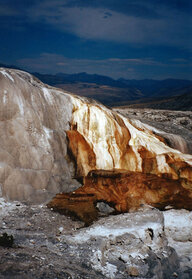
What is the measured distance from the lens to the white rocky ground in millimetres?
6707

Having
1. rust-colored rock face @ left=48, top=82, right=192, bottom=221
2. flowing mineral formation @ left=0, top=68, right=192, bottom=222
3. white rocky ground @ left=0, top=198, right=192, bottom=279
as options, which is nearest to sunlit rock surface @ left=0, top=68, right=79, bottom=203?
flowing mineral formation @ left=0, top=68, right=192, bottom=222

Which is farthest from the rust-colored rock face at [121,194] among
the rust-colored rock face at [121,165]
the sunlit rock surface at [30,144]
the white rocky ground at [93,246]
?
the white rocky ground at [93,246]

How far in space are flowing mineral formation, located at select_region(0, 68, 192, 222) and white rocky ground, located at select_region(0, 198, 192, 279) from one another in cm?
149

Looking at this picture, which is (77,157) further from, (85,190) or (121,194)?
(121,194)

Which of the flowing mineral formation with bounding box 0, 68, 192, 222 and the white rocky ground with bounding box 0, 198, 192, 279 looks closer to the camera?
the white rocky ground with bounding box 0, 198, 192, 279

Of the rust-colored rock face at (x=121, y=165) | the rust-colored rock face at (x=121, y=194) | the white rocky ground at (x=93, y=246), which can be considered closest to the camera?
the white rocky ground at (x=93, y=246)

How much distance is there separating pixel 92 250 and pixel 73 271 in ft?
4.61

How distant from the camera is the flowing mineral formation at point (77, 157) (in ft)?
40.0

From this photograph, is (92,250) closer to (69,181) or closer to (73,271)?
(73,271)

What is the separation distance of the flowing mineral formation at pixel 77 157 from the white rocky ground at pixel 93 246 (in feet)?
4.89

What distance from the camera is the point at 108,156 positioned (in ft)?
52.3

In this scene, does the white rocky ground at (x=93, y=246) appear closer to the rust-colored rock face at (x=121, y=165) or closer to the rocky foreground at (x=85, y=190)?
the rocky foreground at (x=85, y=190)

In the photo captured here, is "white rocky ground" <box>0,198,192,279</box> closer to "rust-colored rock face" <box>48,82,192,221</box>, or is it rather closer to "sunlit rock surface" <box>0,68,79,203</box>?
"sunlit rock surface" <box>0,68,79,203</box>

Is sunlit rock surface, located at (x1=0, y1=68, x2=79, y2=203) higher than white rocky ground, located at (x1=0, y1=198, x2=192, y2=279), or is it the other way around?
sunlit rock surface, located at (x1=0, y1=68, x2=79, y2=203)
